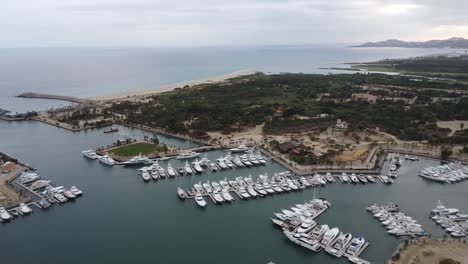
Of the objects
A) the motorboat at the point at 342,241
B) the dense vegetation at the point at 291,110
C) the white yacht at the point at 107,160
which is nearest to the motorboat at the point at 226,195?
the motorboat at the point at 342,241

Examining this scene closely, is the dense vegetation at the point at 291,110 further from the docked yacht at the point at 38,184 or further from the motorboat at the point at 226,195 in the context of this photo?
the docked yacht at the point at 38,184

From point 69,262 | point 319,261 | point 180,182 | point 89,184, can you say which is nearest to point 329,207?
point 319,261

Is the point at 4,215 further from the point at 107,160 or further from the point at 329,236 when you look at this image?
the point at 329,236

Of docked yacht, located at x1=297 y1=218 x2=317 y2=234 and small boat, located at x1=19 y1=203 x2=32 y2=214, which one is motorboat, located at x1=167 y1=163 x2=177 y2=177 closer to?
small boat, located at x1=19 y1=203 x2=32 y2=214

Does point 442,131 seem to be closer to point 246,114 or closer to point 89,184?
point 246,114

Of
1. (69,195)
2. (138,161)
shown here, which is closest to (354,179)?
(138,161)

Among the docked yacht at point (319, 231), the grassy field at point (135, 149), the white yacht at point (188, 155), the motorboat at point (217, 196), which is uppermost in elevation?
the grassy field at point (135, 149)
